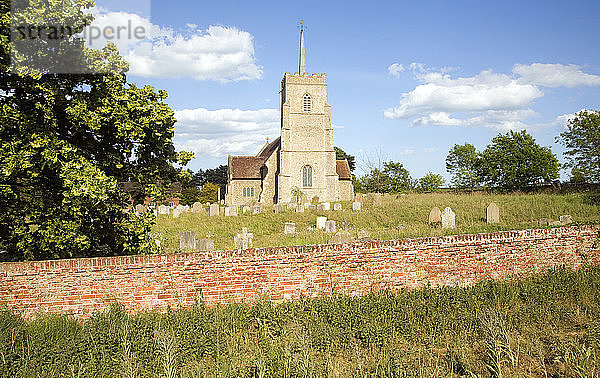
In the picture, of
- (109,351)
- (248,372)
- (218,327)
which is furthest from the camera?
(218,327)

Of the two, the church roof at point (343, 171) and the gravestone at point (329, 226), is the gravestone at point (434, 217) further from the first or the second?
the church roof at point (343, 171)

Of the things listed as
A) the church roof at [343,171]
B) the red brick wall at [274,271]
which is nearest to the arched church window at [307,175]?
the church roof at [343,171]

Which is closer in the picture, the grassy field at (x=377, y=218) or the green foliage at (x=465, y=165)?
the grassy field at (x=377, y=218)

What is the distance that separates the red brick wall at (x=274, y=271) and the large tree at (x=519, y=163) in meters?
32.0

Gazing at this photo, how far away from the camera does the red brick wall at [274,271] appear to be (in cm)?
743

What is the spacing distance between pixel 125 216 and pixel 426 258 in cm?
688

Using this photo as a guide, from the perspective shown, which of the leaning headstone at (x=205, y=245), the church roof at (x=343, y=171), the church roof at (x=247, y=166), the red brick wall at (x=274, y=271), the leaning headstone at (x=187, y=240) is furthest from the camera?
the church roof at (x=343, y=171)

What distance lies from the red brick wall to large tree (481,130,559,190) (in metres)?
32.0

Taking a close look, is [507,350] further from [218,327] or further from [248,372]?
[218,327]

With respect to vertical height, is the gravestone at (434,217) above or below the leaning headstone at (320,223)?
above

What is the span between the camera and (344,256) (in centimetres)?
836

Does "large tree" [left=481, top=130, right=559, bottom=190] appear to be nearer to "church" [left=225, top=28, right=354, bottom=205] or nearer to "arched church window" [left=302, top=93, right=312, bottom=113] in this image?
"church" [left=225, top=28, right=354, bottom=205]

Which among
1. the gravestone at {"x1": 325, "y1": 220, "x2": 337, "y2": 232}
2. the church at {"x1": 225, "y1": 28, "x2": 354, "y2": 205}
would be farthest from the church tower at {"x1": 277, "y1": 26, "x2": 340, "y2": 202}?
the gravestone at {"x1": 325, "y1": 220, "x2": 337, "y2": 232}

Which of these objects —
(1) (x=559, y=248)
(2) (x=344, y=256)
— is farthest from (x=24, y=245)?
(1) (x=559, y=248)
